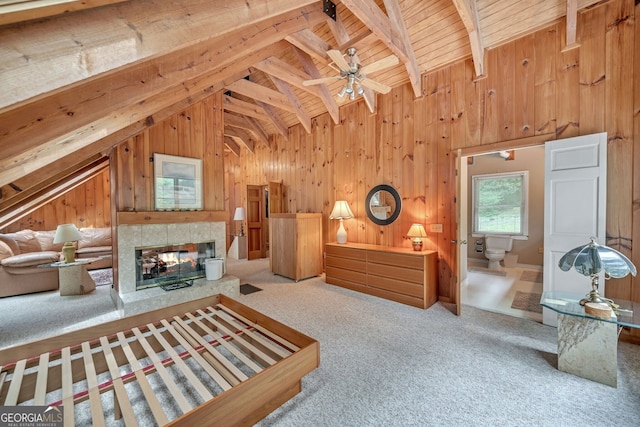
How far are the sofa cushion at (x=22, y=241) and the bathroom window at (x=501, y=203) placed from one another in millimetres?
9287

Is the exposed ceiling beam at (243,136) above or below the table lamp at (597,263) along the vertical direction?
above

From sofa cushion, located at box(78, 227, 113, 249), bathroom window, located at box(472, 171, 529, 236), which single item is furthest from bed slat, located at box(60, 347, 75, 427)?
bathroom window, located at box(472, 171, 529, 236)

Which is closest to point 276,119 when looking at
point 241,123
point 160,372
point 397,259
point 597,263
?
point 241,123

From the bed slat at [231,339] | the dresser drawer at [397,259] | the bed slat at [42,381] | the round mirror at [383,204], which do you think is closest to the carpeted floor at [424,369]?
the bed slat at [231,339]

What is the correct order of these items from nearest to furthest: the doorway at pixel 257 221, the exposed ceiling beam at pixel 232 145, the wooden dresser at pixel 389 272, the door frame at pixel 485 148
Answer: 1. the door frame at pixel 485 148
2. the wooden dresser at pixel 389 272
3. the doorway at pixel 257 221
4. the exposed ceiling beam at pixel 232 145

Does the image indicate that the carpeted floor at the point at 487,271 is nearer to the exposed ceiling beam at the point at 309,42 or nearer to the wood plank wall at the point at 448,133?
the wood plank wall at the point at 448,133

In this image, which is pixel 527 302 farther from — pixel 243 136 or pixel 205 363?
pixel 243 136

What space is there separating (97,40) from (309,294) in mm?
3656

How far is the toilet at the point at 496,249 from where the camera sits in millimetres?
5352

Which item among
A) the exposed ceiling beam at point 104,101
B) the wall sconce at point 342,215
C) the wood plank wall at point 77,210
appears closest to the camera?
the exposed ceiling beam at point 104,101

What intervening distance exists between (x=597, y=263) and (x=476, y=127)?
2.12 meters

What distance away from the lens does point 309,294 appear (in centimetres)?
394

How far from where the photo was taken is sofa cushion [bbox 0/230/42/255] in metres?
4.31

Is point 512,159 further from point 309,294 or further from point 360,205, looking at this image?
point 309,294
